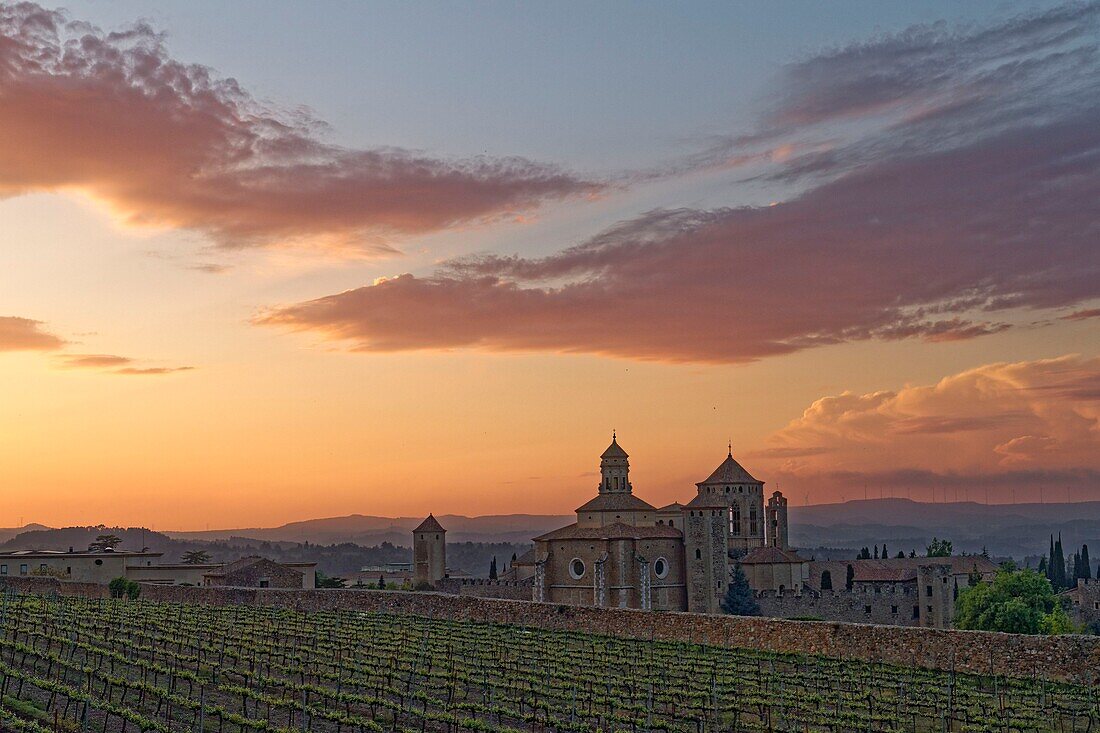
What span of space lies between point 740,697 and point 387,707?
29.1 ft

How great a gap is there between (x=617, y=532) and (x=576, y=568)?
12.3 feet

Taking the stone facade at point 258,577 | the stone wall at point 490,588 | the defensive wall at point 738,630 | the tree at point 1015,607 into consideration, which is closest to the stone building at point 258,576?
the stone facade at point 258,577

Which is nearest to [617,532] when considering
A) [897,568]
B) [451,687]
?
[897,568]

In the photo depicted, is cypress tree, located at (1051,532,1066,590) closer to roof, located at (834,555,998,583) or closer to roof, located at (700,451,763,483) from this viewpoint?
roof, located at (834,555,998,583)

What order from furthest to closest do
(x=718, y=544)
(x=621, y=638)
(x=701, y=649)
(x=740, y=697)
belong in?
1. (x=718, y=544)
2. (x=621, y=638)
3. (x=701, y=649)
4. (x=740, y=697)

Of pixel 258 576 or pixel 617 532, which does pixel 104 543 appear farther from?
pixel 617 532

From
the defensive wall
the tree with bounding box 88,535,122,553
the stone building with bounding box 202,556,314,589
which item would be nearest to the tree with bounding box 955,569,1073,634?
the defensive wall

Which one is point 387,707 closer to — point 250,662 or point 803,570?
point 250,662

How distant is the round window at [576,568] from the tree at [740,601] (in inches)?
422

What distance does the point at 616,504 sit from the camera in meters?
79.8

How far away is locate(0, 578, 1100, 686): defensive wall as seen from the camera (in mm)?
30422

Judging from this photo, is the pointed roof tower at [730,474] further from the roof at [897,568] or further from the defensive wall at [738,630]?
the defensive wall at [738,630]

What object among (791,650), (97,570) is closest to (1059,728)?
(791,650)

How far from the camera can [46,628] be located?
33.6m
